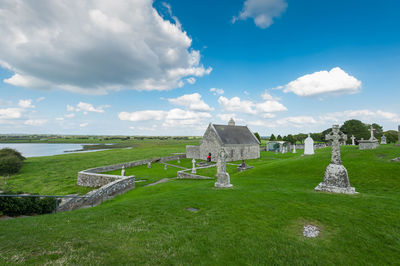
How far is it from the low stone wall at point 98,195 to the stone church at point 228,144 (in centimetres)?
2140

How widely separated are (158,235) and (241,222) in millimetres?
2911

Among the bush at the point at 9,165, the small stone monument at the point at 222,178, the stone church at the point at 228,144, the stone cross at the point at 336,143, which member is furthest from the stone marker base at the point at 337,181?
the bush at the point at 9,165

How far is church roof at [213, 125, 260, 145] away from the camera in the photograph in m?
37.6

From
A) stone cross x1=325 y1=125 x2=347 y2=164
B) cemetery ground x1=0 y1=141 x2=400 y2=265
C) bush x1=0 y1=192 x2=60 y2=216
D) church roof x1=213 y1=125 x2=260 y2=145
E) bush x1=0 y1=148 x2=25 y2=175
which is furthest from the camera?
church roof x1=213 y1=125 x2=260 y2=145

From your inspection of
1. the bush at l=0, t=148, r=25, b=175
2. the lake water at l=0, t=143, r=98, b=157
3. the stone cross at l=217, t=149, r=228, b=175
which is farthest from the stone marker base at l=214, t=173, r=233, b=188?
the lake water at l=0, t=143, r=98, b=157

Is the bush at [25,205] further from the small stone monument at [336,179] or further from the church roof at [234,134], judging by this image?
the church roof at [234,134]

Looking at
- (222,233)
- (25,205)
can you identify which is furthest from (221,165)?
(25,205)

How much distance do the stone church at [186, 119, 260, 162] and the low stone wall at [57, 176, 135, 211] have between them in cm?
2140

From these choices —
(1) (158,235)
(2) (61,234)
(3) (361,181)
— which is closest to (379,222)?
(1) (158,235)

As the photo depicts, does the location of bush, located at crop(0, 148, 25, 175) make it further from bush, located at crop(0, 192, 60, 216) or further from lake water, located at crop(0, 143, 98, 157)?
lake water, located at crop(0, 143, 98, 157)

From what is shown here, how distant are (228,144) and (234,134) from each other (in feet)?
14.4

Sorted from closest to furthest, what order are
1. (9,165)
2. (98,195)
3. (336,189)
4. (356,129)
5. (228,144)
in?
(336,189) < (98,195) < (9,165) < (228,144) < (356,129)

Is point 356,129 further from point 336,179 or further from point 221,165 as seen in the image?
point 221,165

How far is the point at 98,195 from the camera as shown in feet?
47.3
